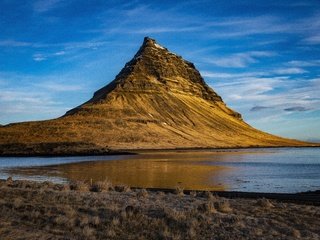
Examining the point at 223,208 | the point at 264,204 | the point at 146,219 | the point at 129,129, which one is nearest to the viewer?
the point at 146,219

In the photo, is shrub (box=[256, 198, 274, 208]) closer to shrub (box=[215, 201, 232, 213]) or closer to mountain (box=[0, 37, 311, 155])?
shrub (box=[215, 201, 232, 213])

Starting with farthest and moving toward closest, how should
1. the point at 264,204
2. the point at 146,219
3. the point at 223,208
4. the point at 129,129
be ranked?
the point at 129,129
the point at 264,204
the point at 223,208
the point at 146,219

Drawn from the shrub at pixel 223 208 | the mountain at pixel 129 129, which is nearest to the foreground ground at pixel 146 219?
the shrub at pixel 223 208

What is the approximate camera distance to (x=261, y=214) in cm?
1666

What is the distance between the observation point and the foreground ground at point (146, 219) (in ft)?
44.9

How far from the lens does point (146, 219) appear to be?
15.0m

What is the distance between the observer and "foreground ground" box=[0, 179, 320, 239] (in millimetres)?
13672

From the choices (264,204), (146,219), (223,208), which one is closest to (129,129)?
(264,204)

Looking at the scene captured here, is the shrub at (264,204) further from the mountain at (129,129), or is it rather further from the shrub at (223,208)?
the mountain at (129,129)

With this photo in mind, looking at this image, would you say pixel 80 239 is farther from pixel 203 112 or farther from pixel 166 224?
pixel 203 112

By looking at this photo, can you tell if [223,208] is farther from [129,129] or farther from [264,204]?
[129,129]

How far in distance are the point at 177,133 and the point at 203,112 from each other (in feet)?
136

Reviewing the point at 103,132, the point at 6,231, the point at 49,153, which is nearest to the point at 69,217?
the point at 6,231

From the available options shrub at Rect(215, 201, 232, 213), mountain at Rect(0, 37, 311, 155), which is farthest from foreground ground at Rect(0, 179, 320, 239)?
mountain at Rect(0, 37, 311, 155)
